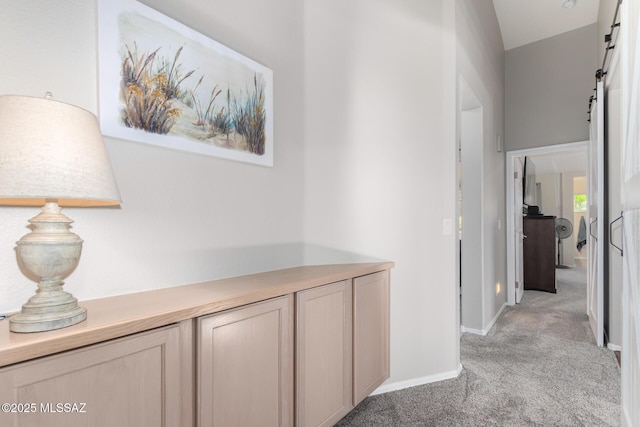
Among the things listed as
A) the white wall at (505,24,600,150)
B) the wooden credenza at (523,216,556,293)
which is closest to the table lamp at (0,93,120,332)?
the white wall at (505,24,600,150)

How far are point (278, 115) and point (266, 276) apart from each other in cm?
87

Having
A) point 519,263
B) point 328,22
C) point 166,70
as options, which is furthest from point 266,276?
point 519,263

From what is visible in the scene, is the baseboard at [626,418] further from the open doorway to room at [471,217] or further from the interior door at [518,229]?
the interior door at [518,229]

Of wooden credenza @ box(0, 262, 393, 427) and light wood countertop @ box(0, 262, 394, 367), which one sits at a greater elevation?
light wood countertop @ box(0, 262, 394, 367)

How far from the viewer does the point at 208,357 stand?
1.05 metres

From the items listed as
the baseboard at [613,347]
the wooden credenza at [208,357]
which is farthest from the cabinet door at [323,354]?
the baseboard at [613,347]

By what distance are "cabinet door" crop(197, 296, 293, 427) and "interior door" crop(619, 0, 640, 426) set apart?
1.46 m

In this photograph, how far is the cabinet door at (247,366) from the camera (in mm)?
1052

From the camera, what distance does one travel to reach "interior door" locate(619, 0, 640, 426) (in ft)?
4.84

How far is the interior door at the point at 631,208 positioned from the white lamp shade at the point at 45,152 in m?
1.98

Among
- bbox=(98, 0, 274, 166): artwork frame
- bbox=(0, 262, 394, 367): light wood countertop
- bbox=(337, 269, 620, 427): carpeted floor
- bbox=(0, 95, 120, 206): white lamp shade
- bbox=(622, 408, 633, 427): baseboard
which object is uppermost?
bbox=(98, 0, 274, 166): artwork frame

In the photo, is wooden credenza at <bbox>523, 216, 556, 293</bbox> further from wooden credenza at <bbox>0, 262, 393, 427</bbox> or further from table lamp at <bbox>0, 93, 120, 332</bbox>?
table lamp at <bbox>0, 93, 120, 332</bbox>

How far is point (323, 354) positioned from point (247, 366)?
18.8 inches

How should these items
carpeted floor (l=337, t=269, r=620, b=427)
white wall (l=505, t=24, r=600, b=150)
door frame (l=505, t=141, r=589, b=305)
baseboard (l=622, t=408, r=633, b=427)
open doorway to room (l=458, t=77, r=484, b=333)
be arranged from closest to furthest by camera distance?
baseboard (l=622, t=408, r=633, b=427), carpeted floor (l=337, t=269, r=620, b=427), open doorway to room (l=458, t=77, r=484, b=333), white wall (l=505, t=24, r=600, b=150), door frame (l=505, t=141, r=589, b=305)
